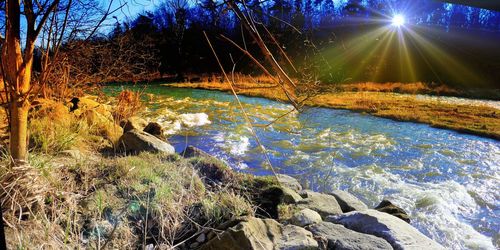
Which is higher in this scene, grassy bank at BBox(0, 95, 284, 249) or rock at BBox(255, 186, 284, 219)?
grassy bank at BBox(0, 95, 284, 249)

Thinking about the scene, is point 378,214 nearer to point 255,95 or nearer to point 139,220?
point 139,220

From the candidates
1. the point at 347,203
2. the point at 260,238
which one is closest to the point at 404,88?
the point at 347,203

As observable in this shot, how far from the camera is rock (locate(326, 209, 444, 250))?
296 cm

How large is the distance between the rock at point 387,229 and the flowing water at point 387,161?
1.88 feet

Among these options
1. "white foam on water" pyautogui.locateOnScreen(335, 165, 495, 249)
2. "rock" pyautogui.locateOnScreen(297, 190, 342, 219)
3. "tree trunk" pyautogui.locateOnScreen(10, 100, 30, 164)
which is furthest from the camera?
"white foam on water" pyautogui.locateOnScreen(335, 165, 495, 249)

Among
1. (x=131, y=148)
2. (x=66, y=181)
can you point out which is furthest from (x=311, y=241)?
(x=131, y=148)

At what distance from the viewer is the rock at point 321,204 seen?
146 inches

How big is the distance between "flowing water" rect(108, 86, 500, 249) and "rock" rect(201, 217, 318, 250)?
0.74 m

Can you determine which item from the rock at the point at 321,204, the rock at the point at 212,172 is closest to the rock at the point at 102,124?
the rock at the point at 212,172

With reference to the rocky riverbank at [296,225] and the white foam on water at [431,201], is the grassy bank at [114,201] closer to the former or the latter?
the rocky riverbank at [296,225]

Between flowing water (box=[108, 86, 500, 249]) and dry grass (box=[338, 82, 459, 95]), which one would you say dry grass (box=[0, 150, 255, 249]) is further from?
dry grass (box=[338, 82, 459, 95])

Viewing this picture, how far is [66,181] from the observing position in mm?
2781

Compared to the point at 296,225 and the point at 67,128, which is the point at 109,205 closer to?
the point at 296,225

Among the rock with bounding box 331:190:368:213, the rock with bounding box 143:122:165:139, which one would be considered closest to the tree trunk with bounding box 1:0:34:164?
the rock with bounding box 331:190:368:213
